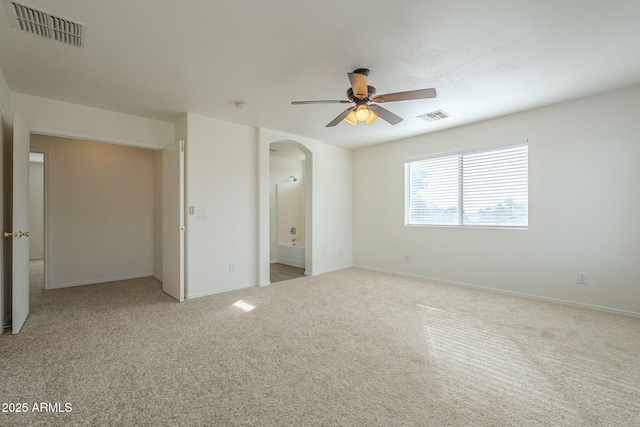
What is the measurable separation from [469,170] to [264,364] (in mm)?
4171

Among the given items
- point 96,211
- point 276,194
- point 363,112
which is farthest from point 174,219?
point 276,194

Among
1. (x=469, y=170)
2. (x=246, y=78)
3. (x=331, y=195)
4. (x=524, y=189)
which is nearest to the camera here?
(x=246, y=78)

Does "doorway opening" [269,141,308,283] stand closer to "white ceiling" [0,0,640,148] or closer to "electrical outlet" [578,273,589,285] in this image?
"white ceiling" [0,0,640,148]

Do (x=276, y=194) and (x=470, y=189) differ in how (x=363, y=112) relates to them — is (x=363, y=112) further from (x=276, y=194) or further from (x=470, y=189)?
(x=276, y=194)

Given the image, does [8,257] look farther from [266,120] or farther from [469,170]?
[469,170]

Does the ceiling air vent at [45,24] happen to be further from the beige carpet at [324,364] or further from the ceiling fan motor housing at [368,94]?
the beige carpet at [324,364]

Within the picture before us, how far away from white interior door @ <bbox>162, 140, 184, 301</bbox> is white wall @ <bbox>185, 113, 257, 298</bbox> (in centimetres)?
14

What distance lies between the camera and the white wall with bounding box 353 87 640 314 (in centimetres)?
329

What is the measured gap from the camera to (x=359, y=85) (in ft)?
8.53

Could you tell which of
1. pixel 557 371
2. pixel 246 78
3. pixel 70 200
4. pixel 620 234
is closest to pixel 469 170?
pixel 620 234

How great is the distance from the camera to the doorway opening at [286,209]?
6.55 metres

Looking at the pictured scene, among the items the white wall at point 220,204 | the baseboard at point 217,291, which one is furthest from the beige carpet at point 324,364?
the white wall at point 220,204

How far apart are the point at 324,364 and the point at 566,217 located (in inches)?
143

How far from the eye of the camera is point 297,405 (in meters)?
1.75
